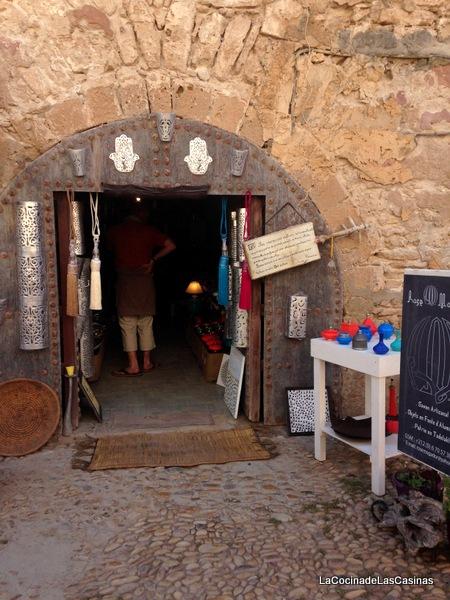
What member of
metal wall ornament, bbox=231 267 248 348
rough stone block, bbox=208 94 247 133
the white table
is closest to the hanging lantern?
the white table

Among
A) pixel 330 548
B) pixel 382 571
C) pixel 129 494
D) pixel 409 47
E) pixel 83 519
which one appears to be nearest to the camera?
pixel 382 571

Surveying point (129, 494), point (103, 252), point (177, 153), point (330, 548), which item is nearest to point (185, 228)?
point (103, 252)

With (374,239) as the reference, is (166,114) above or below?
above

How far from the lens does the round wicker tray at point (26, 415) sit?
4008 mm

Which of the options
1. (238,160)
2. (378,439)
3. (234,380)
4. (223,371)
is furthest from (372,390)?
(223,371)

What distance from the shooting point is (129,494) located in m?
3.38

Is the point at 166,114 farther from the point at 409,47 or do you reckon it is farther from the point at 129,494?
the point at 129,494

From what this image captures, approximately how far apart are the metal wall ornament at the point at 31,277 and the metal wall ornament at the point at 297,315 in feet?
6.60

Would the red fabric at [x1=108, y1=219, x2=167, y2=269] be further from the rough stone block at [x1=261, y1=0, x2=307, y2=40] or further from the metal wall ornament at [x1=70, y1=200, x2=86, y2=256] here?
the rough stone block at [x1=261, y1=0, x2=307, y2=40]

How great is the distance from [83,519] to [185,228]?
8.06 m

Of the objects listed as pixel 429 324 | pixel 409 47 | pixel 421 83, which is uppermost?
pixel 409 47

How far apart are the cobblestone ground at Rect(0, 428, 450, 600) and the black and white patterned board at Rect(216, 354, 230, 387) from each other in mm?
1773

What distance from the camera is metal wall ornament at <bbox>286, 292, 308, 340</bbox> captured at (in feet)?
14.6

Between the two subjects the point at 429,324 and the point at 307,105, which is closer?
the point at 429,324
